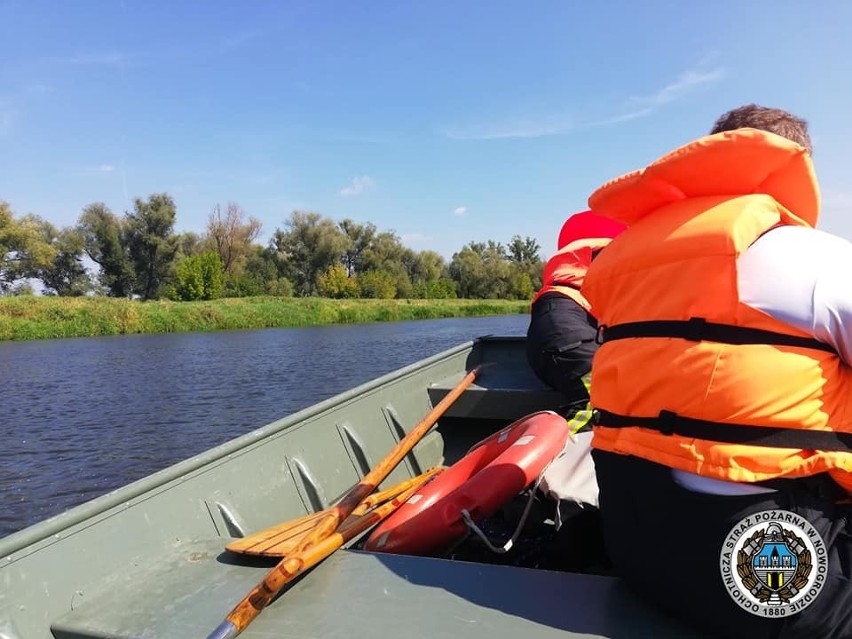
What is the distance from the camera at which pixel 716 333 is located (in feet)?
4.50

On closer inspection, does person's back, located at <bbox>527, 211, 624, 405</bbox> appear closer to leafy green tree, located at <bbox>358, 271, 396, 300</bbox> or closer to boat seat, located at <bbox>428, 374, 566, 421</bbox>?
boat seat, located at <bbox>428, 374, 566, 421</bbox>

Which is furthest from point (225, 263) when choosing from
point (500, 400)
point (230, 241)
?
point (500, 400)

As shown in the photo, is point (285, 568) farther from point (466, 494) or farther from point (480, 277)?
point (480, 277)

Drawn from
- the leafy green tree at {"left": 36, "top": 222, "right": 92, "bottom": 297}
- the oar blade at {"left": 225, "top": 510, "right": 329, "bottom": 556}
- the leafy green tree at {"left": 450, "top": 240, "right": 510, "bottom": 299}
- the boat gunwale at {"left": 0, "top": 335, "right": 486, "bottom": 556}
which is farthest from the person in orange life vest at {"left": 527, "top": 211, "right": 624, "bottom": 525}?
the leafy green tree at {"left": 450, "top": 240, "right": 510, "bottom": 299}

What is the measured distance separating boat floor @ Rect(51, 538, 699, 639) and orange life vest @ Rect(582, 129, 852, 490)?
0.44m

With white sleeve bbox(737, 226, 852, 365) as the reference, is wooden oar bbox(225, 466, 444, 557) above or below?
below

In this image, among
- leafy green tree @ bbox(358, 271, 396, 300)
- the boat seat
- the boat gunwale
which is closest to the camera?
the boat gunwale

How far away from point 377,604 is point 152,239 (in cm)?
5250

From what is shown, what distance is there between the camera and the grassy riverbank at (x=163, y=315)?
1017 inches

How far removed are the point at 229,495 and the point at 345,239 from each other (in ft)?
184

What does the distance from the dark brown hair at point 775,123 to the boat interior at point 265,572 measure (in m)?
1.24

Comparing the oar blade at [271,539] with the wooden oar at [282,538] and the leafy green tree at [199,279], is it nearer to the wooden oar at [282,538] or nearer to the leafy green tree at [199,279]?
the wooden oar at [282,538]

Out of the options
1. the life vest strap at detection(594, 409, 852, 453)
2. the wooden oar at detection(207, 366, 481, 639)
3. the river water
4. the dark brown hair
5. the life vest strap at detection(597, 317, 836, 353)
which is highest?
the dark brown hair

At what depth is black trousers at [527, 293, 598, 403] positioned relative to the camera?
3816 millimetres
